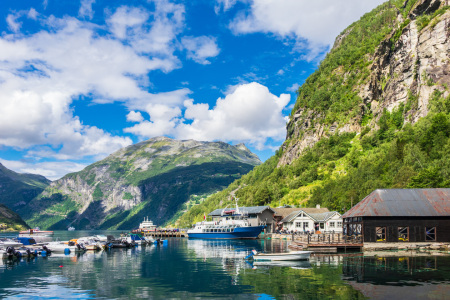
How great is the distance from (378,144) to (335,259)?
107 m

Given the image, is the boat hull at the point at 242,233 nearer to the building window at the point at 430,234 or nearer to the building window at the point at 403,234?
the building window at the point at 403,234

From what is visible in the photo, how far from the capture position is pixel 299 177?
569 feet

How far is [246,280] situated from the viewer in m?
39.1

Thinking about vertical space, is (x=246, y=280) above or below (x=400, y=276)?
below

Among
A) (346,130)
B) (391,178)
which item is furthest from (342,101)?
(391,178)

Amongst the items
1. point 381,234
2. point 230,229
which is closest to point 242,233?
point 230,229

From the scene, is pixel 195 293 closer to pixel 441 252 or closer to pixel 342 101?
pixel 441 252

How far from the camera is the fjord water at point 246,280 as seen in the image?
105ft

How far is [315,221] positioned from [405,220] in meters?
59.5

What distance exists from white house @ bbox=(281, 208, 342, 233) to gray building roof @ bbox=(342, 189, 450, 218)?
51.9 metres

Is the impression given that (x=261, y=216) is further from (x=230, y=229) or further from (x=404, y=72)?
(x=404, y=72)

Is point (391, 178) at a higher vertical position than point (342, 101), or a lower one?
lower

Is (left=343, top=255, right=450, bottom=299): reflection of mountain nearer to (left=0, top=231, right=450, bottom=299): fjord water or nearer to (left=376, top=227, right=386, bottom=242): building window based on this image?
(left=0, top=231, right=450, bottom=299): fjord water

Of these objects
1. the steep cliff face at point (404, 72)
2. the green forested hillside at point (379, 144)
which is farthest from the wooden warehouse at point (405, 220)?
the steep cliff face at point (404, 72)
